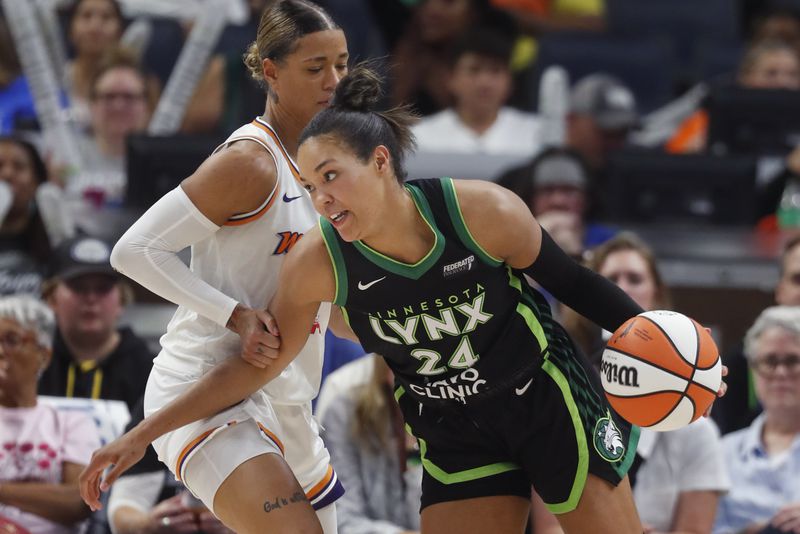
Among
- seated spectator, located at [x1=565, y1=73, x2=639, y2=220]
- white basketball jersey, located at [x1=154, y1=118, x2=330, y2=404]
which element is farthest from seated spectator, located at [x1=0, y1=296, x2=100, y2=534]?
seated spectator, located at [x1=565, y1=73, x2=639, y2=220]

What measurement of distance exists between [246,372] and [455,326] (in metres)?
0.56

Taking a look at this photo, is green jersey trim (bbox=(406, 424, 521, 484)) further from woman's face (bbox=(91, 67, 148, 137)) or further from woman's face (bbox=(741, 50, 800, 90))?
woman's face (bbox=(741, 50, 800, 90))

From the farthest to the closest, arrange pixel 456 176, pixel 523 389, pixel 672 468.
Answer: pixel 456 176 → pixel 672 468 → pixel 523 389

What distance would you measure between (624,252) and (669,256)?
1138 millimetres

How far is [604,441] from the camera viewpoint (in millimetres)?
3402

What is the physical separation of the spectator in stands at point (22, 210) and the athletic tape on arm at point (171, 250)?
3023 mm

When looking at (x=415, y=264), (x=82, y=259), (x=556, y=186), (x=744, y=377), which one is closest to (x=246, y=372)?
(x=415, y=264)

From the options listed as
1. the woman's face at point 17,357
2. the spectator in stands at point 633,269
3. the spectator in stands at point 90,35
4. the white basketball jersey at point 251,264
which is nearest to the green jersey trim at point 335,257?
the white basketball jersey at point 251,264

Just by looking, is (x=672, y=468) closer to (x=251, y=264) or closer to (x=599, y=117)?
(x=251, y=264)

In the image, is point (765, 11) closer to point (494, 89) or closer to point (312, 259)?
point (494, 89)

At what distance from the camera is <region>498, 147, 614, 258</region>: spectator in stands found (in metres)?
6.45

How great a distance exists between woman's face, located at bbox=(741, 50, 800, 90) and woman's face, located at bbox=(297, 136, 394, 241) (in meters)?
5.39

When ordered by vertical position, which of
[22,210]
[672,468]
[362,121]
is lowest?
[672,468]

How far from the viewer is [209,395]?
335cm
